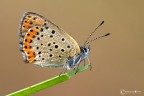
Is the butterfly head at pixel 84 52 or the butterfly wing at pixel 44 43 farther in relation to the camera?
the butterfly head at pixel 84 52

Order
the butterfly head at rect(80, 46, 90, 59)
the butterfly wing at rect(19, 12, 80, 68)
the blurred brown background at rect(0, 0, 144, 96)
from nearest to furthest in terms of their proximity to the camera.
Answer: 1. the butterfly wing at rect(19, 12, 80, 68)
2. the butterfly head at rect(80, 46, 90, 59)
3. the blurred brown background at rect(0, 0, 144, 96)

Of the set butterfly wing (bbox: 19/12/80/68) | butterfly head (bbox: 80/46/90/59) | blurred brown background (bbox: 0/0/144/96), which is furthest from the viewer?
blurred brown background (bbox: 0/0/144/96)

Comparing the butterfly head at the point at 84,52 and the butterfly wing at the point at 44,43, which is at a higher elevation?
the butterfly wing at the point at 44,43

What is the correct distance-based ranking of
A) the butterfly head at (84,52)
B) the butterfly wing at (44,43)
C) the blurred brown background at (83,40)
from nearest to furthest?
the butterfly wing at (44,43)
the butterfly head at (84,52)
the blurred brown background at (83,40)

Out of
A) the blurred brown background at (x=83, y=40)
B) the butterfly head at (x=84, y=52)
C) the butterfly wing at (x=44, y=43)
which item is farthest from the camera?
the blurred brown background at (x=83, y=40)

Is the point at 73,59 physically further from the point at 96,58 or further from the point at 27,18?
the point at 96,58

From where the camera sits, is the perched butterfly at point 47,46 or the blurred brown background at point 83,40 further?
the blurred brown background at point 83,40

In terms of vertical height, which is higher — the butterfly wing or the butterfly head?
the butterfly wing

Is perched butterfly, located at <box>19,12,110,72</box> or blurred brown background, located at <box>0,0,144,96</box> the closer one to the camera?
perched butterfly, located at <box>19,12,110,72</box>
